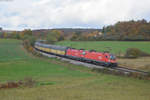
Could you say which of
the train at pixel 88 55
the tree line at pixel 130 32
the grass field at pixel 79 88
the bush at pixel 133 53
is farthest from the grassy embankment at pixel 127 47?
the grass field at pixel 79 88

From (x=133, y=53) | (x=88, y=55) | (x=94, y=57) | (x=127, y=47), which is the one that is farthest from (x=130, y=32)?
(x=94, y=57)

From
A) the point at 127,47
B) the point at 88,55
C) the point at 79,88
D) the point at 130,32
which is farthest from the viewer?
the point at 130,32

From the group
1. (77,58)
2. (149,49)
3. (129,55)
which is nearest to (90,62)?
(77,58)

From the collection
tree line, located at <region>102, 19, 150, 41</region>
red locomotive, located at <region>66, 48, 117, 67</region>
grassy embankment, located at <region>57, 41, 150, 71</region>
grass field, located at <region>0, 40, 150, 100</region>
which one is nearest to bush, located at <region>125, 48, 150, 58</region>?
grassy embankment, located at <region>57, 41, 150, 71</region>

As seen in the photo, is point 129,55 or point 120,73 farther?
point 129,55

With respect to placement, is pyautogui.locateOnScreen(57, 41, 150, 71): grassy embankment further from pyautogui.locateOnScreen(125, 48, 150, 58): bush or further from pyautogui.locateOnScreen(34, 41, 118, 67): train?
pyautogui.locateOnScreen(34, 41, 118, 67): train

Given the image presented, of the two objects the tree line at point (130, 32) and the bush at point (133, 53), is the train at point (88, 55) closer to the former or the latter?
the bush at point (133, 53)

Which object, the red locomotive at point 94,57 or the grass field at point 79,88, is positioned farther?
the red locomotive at point 94,57

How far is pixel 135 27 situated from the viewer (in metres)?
97.1

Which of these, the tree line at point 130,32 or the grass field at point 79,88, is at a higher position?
the tree line at point 130,32

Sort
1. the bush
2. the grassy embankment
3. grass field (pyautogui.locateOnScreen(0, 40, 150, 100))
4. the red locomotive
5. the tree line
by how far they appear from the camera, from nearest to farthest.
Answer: grass field (pyautogui.locateOnScreen(0, 40, 150, 100))
the red locomotive
the grassy embankment
the bush
the tree line

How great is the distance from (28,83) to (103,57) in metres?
25.0

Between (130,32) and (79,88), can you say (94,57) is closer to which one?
(79,88)

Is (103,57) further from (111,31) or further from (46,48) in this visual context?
(111,31)
